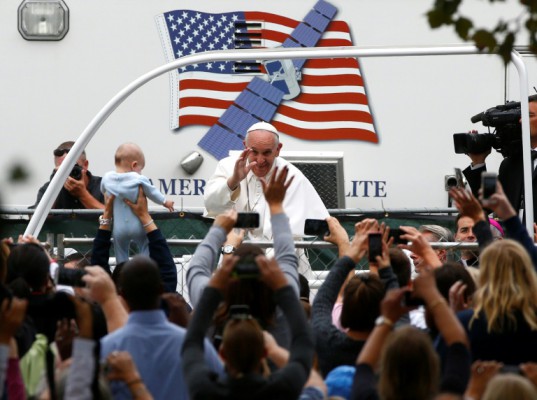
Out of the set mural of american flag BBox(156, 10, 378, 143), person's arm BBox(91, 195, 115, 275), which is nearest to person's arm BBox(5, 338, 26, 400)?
person's arm BBox(91, 195, 115, 275)

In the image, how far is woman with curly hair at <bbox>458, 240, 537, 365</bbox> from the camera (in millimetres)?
5258

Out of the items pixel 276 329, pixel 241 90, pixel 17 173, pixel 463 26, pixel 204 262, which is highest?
pixel 463 26

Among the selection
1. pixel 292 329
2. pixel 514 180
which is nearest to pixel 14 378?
pixel 292 329

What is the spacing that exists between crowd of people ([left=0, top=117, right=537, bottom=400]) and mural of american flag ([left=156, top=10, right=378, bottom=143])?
3.91 meters

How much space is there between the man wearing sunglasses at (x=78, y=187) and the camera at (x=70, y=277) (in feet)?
10.1

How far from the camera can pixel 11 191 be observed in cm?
308

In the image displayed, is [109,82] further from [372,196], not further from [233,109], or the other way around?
[372,196]

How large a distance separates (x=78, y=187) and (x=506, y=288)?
4.93 meters

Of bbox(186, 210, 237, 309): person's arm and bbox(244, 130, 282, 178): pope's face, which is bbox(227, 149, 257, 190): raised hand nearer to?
bbox(244, 130, 282, 178): pope's face

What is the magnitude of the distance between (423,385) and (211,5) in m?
6.33

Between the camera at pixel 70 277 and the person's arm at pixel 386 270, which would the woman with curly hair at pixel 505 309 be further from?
the camera at pixel 70 277

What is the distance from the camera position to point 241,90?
1030 centimetres

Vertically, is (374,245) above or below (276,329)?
above

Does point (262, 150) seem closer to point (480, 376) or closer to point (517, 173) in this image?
point (517, 173)
